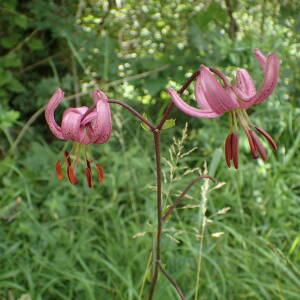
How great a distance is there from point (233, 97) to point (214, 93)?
6 cm

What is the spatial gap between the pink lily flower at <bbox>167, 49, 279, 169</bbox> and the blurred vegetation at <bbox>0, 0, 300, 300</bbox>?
1.01 feet

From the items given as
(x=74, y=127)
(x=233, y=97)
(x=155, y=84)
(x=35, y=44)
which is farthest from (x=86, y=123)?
(x=35, y=44)

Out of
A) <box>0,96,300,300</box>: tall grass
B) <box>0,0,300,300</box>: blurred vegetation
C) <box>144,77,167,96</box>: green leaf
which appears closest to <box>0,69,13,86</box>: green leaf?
<box>0,0,300,300</box>: blurred vegetation

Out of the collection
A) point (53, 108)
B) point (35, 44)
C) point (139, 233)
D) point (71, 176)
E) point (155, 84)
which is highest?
point (53, 108)

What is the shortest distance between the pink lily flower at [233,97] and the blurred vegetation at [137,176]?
0.31 m

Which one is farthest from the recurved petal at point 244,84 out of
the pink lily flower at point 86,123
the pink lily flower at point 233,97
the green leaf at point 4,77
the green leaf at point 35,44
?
the green leaf at point 35,44

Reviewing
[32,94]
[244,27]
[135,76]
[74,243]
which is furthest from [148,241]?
[244,27]

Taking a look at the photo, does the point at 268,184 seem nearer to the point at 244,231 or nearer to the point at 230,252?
the point at 244,231

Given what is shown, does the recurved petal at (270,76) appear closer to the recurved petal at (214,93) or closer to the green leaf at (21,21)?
the recurved petal at (214,93)

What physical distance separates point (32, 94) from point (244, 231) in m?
1.73

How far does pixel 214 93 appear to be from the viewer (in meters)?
0.80

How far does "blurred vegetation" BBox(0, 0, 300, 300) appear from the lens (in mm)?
1589

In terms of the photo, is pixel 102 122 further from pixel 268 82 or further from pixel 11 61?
pixel 11 61

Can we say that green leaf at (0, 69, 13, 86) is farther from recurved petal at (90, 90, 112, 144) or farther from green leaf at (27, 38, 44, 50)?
recurved petal at (90, 90, 112, 144)
